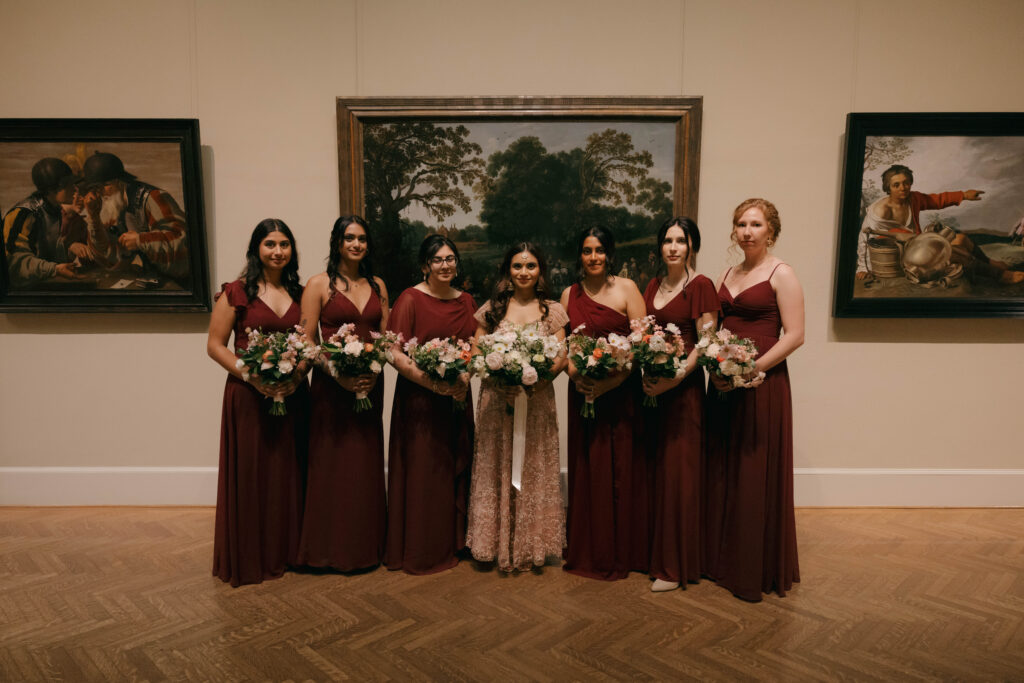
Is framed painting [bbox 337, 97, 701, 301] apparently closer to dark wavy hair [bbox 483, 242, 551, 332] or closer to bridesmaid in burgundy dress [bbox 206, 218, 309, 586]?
dark wavy hair [bbox 483, 242, 551, 332]

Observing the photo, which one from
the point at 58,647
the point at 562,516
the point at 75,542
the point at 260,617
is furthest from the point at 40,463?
the point at 562,516

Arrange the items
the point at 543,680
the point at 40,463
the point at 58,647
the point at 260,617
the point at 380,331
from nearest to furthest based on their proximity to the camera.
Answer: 1. the point at 543,680
2. the point at 58,647
3. the point at 260,617
4. the point at 380,331
5. the point at 40,463

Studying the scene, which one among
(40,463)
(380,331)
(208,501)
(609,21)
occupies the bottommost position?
(208,501)

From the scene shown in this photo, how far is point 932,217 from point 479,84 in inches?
157

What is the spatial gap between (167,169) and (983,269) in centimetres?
696

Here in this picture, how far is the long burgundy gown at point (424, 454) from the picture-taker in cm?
384

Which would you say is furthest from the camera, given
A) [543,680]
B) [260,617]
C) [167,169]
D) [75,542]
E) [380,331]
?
[167,169]

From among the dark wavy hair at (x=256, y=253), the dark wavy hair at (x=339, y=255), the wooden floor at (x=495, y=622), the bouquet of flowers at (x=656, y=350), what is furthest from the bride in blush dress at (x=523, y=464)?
the dark wavy hair at (x=256, y=253)

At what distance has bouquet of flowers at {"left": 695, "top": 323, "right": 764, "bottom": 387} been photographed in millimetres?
3311

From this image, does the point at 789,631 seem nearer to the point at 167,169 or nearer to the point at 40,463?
the point at 167,169

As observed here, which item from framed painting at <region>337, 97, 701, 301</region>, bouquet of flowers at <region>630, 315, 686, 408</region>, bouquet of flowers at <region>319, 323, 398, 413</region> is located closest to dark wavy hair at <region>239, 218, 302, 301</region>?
bouquet of flowers at <region>319, 323, 398, 413</region>

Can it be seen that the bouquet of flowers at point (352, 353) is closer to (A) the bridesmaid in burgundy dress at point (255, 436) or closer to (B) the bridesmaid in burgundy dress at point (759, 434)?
(A) the bridesmaid in burgundy dress at point (255, 436)

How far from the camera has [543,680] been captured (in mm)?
2863

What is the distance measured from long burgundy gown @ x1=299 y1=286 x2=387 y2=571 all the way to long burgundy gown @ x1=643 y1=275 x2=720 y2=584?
6.23 ft
